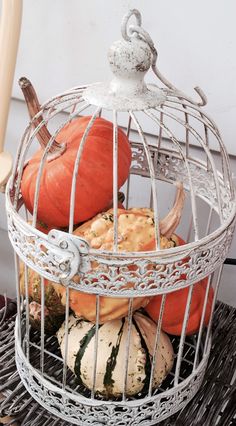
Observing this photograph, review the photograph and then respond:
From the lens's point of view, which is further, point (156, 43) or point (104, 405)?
point (156, 43)

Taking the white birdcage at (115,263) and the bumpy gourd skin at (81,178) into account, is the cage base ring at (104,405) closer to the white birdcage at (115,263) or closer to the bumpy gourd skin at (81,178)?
the white birdcage at (115,263)

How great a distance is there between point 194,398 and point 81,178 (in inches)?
11.6

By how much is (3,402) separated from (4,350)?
86 millimetres

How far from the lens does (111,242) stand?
0.51 metres

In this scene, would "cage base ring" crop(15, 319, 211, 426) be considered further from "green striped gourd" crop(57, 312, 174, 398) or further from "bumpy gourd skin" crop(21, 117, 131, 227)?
"bumpy gourd skin" crop(21, 117, 131, 227)

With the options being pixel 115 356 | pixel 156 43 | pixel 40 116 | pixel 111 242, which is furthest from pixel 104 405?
pixel 156 43

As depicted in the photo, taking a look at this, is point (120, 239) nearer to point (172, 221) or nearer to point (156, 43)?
point (172, 221)

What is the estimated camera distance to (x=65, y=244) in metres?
0.44

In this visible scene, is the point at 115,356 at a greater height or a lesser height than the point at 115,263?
lesser

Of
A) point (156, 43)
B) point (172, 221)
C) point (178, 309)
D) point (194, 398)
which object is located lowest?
point (194, 398)

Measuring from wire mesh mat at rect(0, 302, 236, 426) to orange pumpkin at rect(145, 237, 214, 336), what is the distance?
0.09 metres

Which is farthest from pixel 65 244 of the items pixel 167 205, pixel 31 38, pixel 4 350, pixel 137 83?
pixel 31 38

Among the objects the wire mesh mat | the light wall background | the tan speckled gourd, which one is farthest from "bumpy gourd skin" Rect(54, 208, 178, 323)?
the light wall background

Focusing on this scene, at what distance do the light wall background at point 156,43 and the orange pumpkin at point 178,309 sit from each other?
216 millimetres
